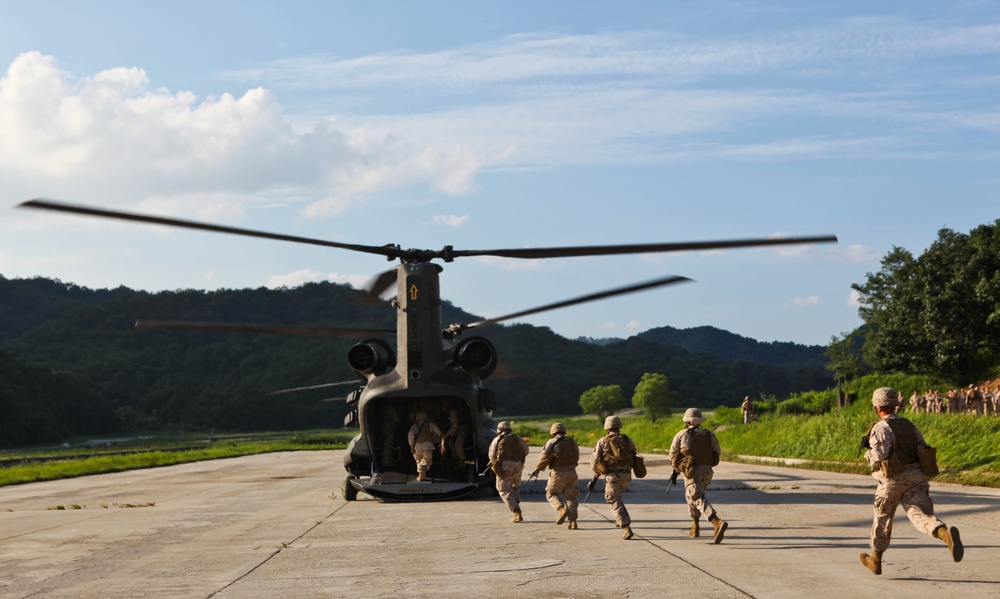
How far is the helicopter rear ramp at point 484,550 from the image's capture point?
383 inches

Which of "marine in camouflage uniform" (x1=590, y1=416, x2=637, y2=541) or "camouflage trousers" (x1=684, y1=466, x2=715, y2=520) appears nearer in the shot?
"camouflage trousers" (x1=684, y1=466, x2=715, y2=520)

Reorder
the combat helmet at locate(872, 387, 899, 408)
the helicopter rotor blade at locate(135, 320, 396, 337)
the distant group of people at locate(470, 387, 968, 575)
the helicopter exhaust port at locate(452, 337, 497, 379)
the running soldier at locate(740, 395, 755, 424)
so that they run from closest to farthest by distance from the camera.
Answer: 1. the distant group of people at locate(470, 387, 968, 575)
2. the combat helmet at locate(872, 387, 899, 408)
3. the helicopter rotor blade at locate(135, 320, 396, 337)
4. the helicopter exhaust port at locate(452, 337, 497, 379)
5. the running soldier at locate(740, 395, 755, 424)

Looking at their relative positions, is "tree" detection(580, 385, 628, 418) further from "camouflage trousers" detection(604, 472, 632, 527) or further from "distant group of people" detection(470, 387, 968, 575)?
"camouflage trousers" detection(604, 472, 632, 527)

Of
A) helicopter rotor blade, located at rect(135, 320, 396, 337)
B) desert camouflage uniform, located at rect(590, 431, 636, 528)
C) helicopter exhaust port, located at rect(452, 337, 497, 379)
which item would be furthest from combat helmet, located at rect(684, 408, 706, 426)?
helicopter rotor blade, located at rect(135, 320, 396, 337)

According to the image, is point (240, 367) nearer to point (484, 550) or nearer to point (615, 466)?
point (615, 466)

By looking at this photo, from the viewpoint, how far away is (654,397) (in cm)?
9725

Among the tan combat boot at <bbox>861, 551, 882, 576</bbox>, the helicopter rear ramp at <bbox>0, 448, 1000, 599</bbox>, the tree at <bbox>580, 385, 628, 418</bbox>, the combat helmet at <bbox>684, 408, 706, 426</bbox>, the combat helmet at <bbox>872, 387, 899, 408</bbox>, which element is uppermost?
the tree at <bbox>580, 385, 628, 418</bbox>

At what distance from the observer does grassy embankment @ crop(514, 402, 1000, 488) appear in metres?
24.2

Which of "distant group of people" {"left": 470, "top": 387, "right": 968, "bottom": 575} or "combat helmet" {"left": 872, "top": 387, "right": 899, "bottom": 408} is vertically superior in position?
"combat helmet" {"left": 872, "top": 387, "right": 899, "bottom": 408}

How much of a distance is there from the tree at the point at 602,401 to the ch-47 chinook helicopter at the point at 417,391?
92.5m

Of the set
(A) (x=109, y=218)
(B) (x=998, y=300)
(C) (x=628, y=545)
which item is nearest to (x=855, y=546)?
(C) (x=628, y=545)

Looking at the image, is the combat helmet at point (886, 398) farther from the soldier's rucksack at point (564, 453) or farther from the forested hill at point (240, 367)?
the forested hill at point (240, 367)

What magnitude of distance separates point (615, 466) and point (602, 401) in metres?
99.6

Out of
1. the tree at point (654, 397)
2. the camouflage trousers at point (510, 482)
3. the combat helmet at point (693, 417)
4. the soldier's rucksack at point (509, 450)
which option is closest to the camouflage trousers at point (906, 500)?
the combat helmet at point (693, 417)
